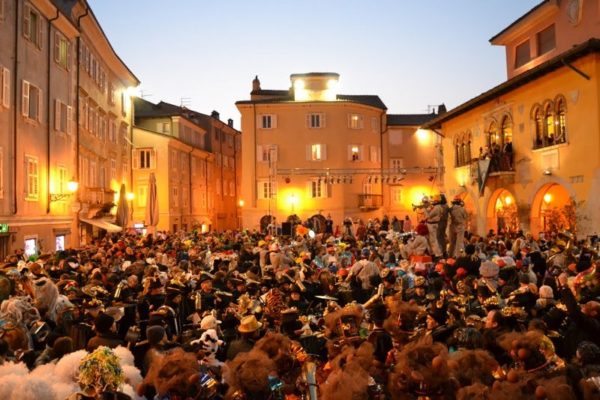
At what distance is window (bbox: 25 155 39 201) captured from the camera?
22000 mm

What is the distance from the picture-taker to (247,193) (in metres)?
48.7

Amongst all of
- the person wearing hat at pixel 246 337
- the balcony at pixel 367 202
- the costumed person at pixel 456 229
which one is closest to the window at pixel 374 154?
the balcony at pixel 367 202

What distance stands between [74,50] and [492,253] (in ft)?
71.0

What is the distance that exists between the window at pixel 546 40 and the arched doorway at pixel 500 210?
7100 mm

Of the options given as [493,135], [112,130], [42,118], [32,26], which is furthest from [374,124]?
[32,26]

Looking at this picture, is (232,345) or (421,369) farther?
(232,345)

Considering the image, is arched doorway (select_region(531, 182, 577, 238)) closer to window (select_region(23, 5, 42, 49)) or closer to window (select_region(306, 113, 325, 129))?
window (select_region(23, 5, 42, 49))

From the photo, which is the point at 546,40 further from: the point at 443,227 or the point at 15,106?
the point at 15,106

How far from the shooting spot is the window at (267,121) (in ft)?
159

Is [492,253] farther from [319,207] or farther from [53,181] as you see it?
[319,207]

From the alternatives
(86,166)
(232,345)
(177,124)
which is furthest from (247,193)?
(232,345)

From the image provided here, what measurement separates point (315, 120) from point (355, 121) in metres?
3.46

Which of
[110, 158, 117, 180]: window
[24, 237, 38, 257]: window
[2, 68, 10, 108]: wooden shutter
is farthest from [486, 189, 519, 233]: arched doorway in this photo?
[110, 158, 117, 180]: window

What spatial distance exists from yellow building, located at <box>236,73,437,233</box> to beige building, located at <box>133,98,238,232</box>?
6205 mm
